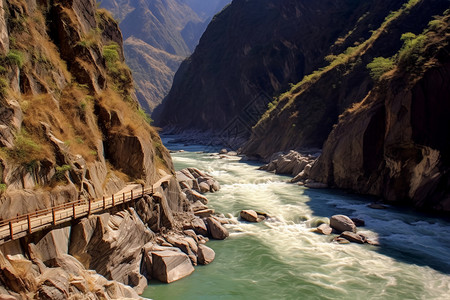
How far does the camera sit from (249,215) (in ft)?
70.6

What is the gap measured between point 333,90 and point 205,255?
41.1 metres

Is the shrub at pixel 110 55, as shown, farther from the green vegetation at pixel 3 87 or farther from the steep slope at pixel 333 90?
the steep slope at pixel 333 90

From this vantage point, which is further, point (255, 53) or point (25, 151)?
point (255, 53)

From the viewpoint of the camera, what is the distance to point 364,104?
32844 millimetres

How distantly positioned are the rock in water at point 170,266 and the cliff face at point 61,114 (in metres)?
3.91

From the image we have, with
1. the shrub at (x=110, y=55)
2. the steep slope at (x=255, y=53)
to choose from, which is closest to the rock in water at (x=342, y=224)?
the shrub at (x=110, y=55)

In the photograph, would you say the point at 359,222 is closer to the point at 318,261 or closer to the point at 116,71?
the point at 318,261

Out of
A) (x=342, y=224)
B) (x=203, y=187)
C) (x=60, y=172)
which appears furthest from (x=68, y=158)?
(x=203, y=187)

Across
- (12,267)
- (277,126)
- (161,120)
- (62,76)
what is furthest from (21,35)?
(161,120)

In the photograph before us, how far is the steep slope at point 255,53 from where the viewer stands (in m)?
71.1

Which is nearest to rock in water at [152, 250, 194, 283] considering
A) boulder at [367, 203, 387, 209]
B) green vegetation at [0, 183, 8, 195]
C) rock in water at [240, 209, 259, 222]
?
green vegetation at [0, 183, 8, 195]

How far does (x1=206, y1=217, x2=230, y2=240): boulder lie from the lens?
18.2 meters

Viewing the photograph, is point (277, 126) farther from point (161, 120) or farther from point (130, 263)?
point (161, 120)

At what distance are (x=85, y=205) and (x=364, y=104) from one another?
29.0m
